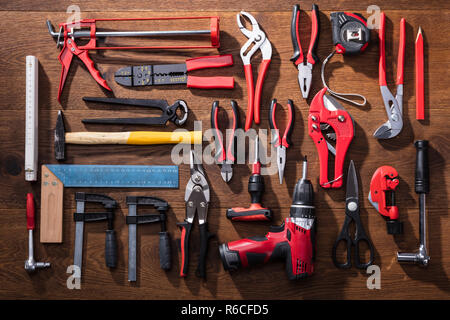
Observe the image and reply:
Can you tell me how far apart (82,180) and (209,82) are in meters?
0.74

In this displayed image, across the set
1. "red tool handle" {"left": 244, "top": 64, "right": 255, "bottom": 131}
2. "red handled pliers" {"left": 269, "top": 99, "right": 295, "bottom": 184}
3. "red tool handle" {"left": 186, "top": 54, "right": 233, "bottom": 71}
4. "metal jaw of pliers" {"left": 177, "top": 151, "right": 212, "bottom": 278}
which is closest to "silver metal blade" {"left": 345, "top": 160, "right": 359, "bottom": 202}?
"red handled pliers" {"left": 269, "top": 99, "right": 295, "bottom": 184}

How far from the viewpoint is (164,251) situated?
1.74 m

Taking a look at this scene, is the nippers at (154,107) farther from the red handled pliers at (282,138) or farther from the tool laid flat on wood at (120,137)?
the red handled pliers at (282,138)

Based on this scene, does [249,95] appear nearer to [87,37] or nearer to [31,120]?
[87,37]

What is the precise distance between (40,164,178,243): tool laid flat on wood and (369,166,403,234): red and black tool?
2.93ft

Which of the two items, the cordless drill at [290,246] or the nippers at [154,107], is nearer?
the cordless drill at [290,246]

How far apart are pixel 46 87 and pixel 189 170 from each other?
781mm

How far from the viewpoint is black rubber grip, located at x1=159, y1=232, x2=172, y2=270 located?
1742 millimetres

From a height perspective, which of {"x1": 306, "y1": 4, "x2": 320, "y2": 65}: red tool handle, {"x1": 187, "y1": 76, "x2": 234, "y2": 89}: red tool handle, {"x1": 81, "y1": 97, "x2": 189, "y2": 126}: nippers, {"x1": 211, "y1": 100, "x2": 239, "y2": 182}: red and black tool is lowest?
{"x1": 211, "y1": 100, "x2": 239, "y2": 182}: red and black tool

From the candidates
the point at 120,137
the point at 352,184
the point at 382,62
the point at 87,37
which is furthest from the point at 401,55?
the point at 87,37

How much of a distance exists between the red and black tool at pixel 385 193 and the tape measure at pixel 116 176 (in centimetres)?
89

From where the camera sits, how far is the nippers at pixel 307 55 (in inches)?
70.2

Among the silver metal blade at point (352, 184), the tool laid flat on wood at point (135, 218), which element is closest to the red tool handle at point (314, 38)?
the silver metal blade at point (352, 184)

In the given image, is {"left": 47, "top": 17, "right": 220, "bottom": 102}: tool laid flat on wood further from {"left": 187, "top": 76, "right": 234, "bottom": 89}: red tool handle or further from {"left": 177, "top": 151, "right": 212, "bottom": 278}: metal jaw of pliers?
{"left": 177, "top": 151, "right": 212, "bottom": 278}: metal jaw of pliers
